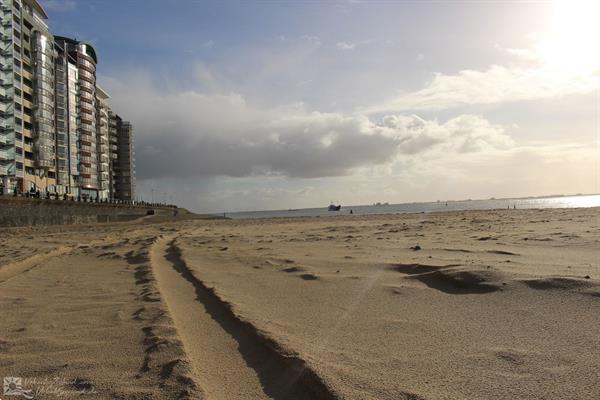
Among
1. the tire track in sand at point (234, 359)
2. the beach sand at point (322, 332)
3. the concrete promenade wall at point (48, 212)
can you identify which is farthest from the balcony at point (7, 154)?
the tire track in sand at point (234, 359)

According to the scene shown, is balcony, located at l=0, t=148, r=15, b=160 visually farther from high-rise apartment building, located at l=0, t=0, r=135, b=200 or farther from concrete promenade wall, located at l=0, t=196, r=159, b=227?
concrete promenade wall, located at l=0, t=196, r=159, b=227

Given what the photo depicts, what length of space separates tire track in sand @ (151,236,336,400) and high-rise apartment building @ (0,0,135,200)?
181ft

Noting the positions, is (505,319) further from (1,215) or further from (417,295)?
(1,215)

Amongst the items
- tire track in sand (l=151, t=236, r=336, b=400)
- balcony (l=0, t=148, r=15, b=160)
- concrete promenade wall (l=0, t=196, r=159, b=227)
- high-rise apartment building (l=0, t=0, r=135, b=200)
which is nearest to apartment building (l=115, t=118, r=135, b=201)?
high-rise apartment building (l=0, t=0, r=135, b=200)

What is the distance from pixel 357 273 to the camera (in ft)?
23.6

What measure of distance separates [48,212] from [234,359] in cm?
4249

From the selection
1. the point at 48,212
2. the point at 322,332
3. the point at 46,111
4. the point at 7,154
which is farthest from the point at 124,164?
the point at 322,332

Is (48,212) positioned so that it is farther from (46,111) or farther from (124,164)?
(124,164)

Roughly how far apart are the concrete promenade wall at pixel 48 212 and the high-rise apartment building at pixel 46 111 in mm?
10409

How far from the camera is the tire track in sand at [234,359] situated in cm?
293

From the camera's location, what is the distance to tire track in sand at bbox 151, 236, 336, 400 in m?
2.93

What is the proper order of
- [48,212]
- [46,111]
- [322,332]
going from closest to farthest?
[322,332], [48,212], [46,111]

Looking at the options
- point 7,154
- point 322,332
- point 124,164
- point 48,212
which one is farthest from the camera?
point 124,164

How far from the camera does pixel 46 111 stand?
2798 inches
